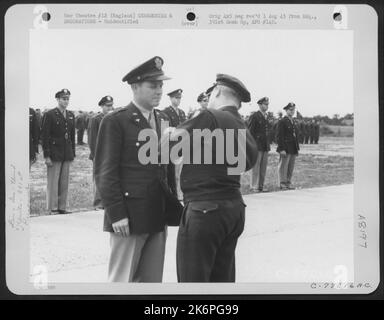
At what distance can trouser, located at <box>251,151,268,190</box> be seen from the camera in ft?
8.61

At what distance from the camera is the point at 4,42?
260 centimetres

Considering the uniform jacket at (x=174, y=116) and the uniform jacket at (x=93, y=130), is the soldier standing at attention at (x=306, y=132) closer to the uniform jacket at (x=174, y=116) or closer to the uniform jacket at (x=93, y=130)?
the uniform jacket at (x=174, y=116)

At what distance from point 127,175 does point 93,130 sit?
0.24 meters

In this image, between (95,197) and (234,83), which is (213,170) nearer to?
(234,83)

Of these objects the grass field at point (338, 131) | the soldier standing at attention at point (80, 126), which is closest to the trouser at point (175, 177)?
the soldier standing at attention at point (80, 126)

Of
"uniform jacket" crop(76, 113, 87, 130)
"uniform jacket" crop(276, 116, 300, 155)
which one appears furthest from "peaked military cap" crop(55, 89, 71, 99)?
"uniform jacket" crop(276, 116, 300, 155)

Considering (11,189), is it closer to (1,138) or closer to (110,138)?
(1,138)

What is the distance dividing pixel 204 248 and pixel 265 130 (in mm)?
578

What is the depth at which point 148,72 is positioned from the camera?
2611 mm

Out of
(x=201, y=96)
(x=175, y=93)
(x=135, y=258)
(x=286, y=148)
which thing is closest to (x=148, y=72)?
(x=175, y=93)

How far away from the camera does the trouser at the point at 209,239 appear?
99.0 inches

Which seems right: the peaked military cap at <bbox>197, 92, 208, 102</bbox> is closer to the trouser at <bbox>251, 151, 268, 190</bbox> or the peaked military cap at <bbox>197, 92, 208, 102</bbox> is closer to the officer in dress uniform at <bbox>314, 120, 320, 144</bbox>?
the trouser at <bbox>251, 151, 268, 190</bbox>
